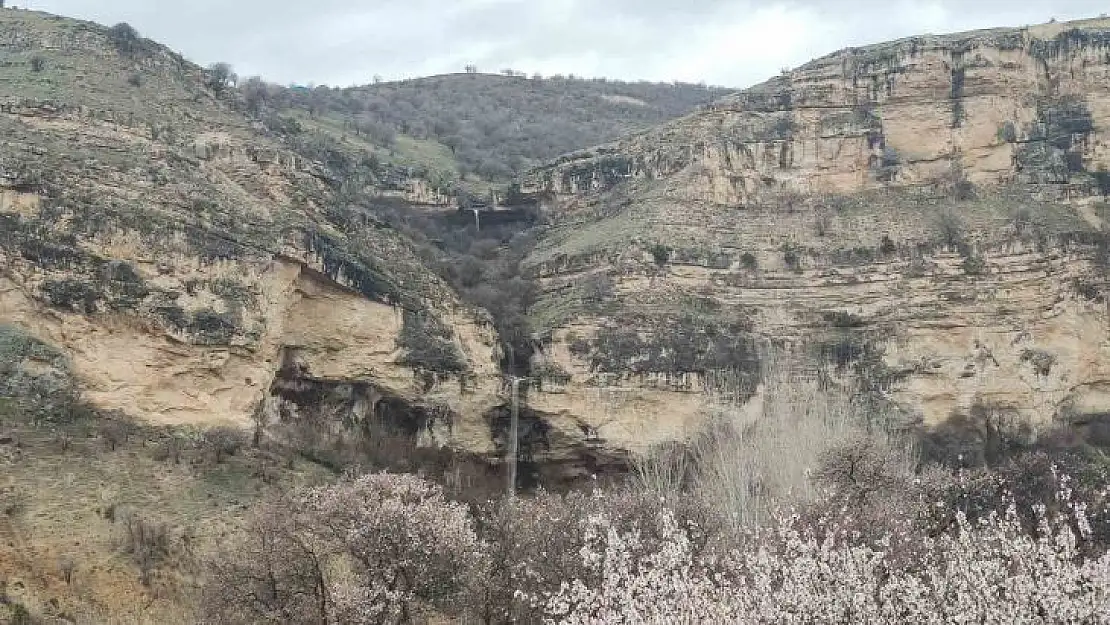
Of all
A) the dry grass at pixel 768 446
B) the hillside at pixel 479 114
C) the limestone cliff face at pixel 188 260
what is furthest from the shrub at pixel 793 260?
the hillside at pixel 479 114

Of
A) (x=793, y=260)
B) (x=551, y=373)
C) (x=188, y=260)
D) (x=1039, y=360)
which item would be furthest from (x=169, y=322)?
(x=1039, y=360)

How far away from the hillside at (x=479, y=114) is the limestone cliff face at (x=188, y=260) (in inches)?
553

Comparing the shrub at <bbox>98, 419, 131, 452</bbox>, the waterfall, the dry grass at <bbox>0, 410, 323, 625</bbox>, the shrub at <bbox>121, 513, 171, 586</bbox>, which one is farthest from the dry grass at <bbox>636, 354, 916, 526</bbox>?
the shrub at <bbox>98, 419, 131, 452</bbox>

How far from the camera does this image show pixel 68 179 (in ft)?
119

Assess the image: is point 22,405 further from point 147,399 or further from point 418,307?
point 418,307

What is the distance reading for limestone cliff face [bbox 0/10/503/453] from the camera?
34062mm

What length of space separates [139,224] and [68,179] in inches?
112

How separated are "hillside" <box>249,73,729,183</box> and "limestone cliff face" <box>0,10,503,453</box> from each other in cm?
1406

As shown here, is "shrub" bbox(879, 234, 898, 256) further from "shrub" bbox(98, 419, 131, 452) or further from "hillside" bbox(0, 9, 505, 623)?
"shrub" bbox(98, 419, 131, 452)

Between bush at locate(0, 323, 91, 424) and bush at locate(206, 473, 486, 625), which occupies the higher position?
bush at locate(0, 323, 91, 424)

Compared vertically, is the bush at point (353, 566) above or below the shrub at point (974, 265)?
below

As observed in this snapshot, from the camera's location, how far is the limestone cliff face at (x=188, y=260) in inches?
1341

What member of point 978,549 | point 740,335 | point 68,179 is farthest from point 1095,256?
point 68,179

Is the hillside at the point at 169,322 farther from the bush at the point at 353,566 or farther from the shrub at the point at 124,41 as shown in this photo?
the bush at the point at 353,566
